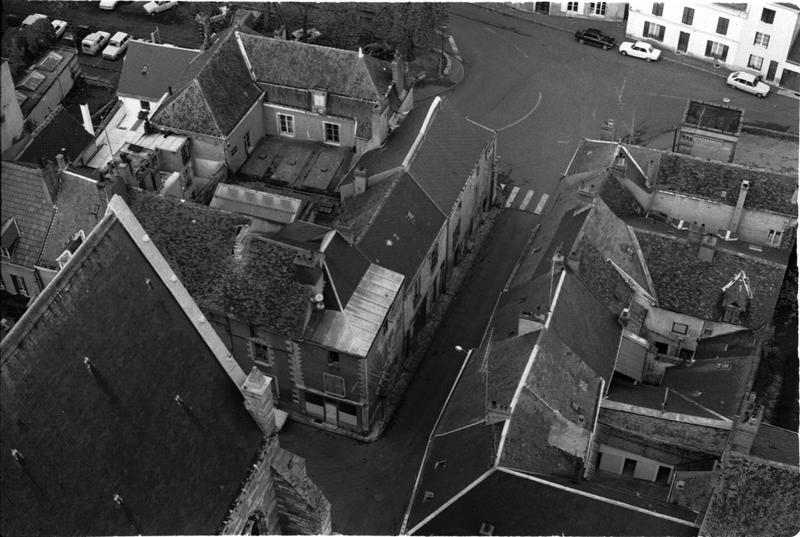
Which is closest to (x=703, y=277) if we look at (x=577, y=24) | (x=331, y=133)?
(x=331, y=133)

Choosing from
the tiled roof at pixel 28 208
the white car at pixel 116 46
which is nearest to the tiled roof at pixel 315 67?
the tiled roof at pixel 28 208

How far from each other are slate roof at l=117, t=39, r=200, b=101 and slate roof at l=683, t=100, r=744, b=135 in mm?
49102

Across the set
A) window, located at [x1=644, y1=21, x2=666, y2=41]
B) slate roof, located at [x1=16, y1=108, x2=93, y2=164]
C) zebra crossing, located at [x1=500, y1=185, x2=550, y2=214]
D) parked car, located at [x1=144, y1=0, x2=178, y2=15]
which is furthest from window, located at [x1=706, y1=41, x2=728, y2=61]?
slate roof, located at [x1=16, y1=108, x2=93, y2=164]

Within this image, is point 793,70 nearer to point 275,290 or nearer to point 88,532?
point 275,290

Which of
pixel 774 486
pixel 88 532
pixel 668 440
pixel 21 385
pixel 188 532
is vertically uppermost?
pixel 21 385

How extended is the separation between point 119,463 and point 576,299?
38.2 meters

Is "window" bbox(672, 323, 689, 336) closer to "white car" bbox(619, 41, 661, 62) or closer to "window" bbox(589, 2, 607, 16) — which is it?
"white car" bbox(619, 41, 661, 62)

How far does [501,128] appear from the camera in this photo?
10275cm

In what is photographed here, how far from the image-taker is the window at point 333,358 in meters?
67.0

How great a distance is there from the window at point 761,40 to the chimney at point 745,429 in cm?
6282

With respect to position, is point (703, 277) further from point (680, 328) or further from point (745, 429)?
point (745, 429)

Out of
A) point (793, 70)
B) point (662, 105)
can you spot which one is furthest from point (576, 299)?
point (793, 70)

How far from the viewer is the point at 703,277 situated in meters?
72.9

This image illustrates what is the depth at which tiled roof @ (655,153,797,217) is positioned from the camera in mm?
78625
